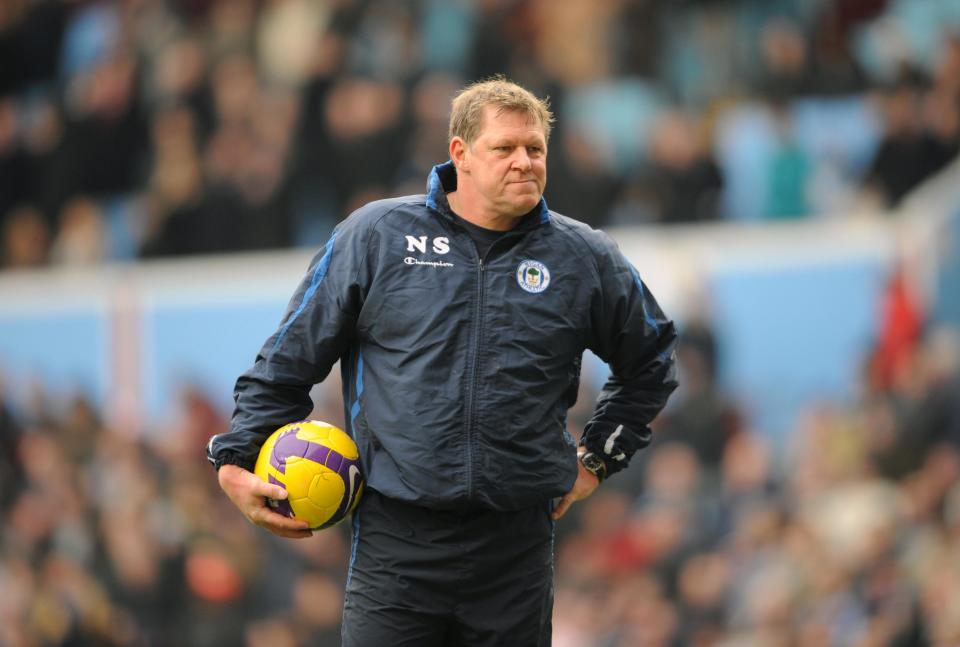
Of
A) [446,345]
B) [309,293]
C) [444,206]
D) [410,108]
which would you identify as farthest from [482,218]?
[410,108]

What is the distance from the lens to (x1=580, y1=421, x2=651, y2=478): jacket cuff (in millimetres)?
4461

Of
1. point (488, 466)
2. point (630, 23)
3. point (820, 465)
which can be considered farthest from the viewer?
point (630, 23)

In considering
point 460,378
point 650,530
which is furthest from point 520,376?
point 650,530

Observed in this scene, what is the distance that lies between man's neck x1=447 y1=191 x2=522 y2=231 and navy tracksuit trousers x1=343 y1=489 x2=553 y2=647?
77 centimetres

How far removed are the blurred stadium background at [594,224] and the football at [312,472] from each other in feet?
15.5

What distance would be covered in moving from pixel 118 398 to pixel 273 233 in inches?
75.1

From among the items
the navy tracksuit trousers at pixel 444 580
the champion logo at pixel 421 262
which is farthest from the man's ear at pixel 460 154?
the navy tracksuit trousers at pixel 444 580

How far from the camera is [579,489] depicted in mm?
4379

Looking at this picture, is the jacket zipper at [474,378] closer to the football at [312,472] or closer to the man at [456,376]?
the man at [456,376]

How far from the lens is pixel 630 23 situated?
11.9 metres

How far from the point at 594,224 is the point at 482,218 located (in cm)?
656

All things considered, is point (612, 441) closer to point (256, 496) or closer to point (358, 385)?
point (358, 385)

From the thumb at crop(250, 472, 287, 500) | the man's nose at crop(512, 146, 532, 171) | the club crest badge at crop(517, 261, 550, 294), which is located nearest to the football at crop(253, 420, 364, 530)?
the thumb at crop(250, 472, 287, 500)

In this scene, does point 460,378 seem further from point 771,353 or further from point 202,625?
point 202,625
